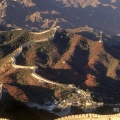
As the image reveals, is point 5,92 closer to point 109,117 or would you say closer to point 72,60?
point 109,117

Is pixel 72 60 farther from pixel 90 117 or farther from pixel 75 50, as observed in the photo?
pixel 90 117

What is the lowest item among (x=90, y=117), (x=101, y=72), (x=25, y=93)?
(x=101, y=72)

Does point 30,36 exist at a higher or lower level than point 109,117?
lower

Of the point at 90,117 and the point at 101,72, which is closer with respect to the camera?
the point at 90,117

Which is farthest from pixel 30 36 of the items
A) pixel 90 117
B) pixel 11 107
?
pixel 90 117

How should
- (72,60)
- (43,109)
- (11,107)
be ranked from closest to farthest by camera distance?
(11,107), (43,109), (72,60)

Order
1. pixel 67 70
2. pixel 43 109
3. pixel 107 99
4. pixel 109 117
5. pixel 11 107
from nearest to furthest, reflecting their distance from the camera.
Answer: pixel 109 117, pixel 11 107, pixel 43 109, pixel 107 99, pixel 67 70

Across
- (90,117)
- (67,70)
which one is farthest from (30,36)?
(90,117)

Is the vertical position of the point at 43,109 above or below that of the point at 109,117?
below

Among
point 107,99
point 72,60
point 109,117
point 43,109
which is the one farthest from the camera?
point 72,60
